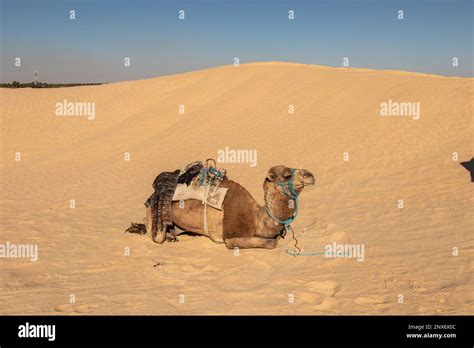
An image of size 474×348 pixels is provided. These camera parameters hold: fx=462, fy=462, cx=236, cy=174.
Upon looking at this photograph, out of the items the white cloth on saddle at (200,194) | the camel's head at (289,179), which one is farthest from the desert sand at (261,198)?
the camel's head at (289,179)

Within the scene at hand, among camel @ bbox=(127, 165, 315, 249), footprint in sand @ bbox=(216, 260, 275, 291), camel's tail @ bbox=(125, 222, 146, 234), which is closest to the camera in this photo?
footprint in sand @ bbox=(216, 260, 275, 291)

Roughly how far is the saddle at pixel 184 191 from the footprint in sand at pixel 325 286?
207 centimetres

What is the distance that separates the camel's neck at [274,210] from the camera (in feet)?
23.8

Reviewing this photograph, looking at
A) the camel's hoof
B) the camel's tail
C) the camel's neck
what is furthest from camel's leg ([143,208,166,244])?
the camel's neck

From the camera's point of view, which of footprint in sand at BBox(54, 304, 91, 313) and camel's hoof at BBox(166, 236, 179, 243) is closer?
footprint in sand at BBox(54, 304, 91, 313)

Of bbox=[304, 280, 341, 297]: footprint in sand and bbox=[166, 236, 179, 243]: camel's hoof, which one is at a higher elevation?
bbox=[166, 236, 179, 243]: camel's hoof

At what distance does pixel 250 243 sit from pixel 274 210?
0.75 metres

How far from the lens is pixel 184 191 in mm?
8055

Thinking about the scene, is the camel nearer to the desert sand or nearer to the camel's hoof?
the camel's hoof

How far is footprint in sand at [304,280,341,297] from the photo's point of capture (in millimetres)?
6188

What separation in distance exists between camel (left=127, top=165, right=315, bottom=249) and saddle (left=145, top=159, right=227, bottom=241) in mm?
101

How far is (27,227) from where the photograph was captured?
991 centimetres

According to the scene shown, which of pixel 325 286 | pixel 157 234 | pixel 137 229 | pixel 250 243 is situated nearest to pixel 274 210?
pixel 250 243

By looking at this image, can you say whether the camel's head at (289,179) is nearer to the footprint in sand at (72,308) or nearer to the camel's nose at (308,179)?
the camel's nose at (308,179)
